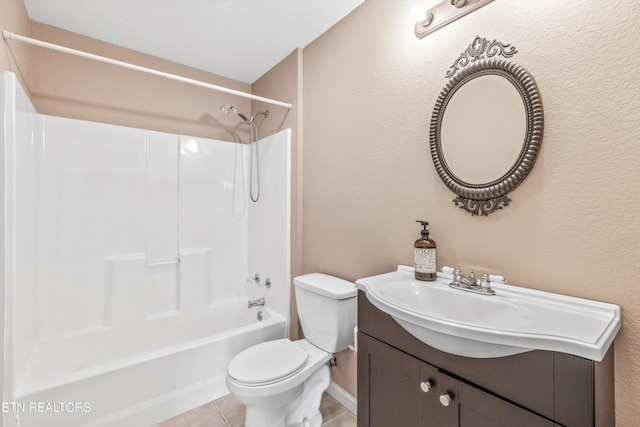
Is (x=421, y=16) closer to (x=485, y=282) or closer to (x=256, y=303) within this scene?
(x=485, y=282)

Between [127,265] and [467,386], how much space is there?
2.25 metres

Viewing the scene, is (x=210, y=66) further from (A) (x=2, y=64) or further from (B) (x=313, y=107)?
(A) (x=2, y=64)

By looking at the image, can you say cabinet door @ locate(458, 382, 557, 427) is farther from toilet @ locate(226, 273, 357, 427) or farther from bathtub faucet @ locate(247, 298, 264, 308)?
bathtub faucet @ locate(247, 298, 264, 308)

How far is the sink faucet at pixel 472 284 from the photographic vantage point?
43.3 inches

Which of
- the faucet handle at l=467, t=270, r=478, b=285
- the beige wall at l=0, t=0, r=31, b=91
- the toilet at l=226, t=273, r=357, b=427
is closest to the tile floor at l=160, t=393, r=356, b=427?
the toilet at l=226, t=273, r=357, b=427

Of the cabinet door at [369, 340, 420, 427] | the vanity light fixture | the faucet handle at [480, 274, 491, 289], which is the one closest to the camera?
the cabinet door at [369, 340, 420, 427]

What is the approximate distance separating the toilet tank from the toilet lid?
0.44 ft

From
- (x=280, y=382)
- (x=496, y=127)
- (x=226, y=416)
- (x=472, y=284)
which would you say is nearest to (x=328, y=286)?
(x=280, y=382)

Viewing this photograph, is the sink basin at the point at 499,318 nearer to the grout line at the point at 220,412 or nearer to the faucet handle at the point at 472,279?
the faucet handle at the point at 472,279

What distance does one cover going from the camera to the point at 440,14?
52.0 inches

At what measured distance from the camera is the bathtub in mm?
1461

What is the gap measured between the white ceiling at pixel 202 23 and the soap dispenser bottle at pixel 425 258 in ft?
4.73

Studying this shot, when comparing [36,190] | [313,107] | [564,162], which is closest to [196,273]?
[36,190]

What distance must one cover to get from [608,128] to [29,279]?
2917mm
